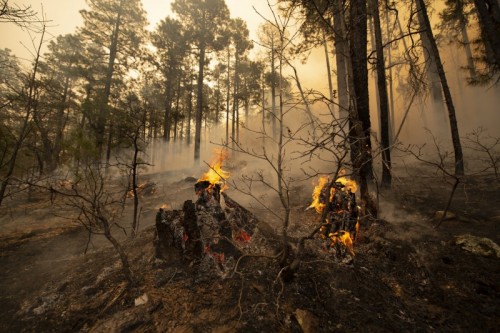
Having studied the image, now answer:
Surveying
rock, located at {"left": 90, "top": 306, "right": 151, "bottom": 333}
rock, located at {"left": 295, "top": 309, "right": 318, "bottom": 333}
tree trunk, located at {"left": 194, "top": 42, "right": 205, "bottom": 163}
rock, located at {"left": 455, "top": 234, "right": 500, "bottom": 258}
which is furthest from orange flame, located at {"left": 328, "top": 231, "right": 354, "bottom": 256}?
tree trunk, located at {"left": 194, "top": 42, "right": 205, "bottom": 163}

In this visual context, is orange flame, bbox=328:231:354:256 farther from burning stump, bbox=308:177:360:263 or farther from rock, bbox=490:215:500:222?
rock, bbox=490:215:500:222

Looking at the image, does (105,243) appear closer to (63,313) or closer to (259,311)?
(63,313)

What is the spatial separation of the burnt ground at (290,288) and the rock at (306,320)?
1 centimetres

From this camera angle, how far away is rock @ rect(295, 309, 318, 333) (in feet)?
10.7

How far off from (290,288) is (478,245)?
3728mm

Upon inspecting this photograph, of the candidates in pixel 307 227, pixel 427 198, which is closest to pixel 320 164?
pixel 427 198

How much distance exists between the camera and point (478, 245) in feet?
14.6

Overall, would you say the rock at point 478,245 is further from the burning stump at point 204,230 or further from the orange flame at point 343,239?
the burning stump at point 204,230

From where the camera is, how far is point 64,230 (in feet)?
25.6

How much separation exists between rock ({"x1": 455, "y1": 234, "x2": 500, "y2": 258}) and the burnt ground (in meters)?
0.10

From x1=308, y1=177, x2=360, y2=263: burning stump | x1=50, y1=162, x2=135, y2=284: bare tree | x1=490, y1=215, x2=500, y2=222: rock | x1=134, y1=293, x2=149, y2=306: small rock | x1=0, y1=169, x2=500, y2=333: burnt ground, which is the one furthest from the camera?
x1=490, y1=215, x2=500, y2=222: rock

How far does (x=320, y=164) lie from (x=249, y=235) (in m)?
9.06

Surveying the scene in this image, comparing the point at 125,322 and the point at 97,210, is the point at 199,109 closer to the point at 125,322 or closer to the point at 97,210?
the point at 97,210

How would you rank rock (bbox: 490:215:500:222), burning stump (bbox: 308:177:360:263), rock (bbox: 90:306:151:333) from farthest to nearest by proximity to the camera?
rock (bbox: 490:215:500:222) < burning stump (bbox: 308:177:360:263) < rock (bbox: 90:306:151:333)
